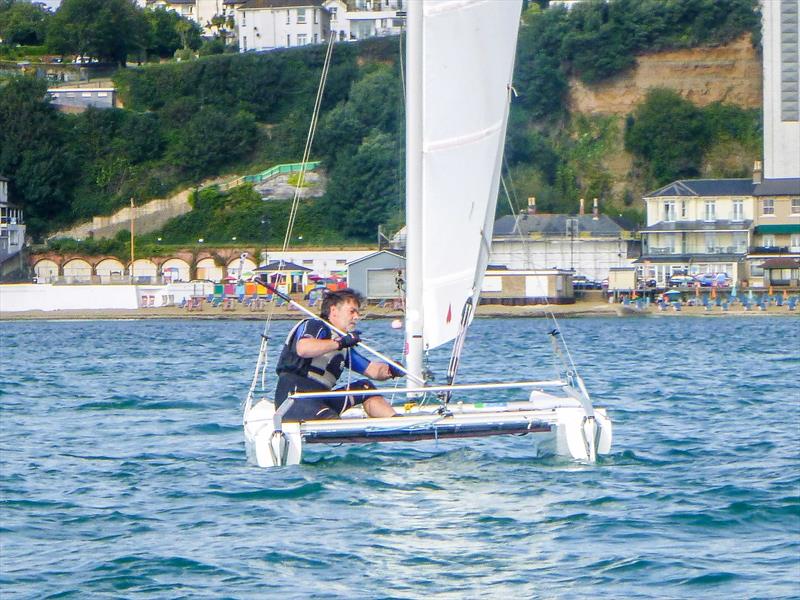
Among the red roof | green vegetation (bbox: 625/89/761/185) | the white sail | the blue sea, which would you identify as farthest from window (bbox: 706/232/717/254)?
the white sail

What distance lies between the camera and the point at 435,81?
1166 cm

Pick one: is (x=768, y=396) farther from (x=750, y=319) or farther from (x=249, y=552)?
(x=750, y=319)

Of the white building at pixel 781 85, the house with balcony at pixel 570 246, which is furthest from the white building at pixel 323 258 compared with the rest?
the white building at pixel 781 85

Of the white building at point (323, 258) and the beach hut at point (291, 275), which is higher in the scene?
the white building at point (323, 258)

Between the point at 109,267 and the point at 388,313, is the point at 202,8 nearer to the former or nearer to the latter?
the point at 109,267

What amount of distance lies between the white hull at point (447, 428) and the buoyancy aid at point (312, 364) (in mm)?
353

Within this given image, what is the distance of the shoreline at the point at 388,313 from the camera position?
187 ft

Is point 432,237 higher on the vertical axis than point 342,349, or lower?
higher

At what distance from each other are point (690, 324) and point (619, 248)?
19321 mm

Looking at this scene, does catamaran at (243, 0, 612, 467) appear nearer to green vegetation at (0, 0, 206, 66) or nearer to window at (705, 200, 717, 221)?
window at (705, 200, 717, 221)

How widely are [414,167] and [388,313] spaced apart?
4616cm

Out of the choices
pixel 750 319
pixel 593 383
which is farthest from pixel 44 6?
pixel 593 383

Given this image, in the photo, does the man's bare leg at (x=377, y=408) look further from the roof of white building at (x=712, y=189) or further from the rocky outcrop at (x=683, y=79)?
the rocky outcrop at (x=683, y=79)

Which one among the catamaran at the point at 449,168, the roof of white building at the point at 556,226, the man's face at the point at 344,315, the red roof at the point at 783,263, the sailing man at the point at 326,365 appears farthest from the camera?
the roof of white building at the point at 556,226
